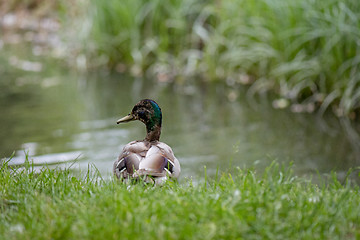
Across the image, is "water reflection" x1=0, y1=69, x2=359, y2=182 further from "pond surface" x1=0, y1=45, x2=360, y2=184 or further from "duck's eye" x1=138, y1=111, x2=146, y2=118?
"duck's eye" x1=138, y1=111, x2=146, y2=118

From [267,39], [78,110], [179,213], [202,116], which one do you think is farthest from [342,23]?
[179,213]

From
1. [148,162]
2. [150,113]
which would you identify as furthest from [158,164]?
[150,113]

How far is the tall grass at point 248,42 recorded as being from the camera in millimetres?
7008

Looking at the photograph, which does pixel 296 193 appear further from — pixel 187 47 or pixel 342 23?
pixel 187 47

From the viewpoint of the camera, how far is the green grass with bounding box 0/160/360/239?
2572 millimetres

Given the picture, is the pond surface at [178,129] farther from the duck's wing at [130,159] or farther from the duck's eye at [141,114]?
the duck's wing at [130,159]

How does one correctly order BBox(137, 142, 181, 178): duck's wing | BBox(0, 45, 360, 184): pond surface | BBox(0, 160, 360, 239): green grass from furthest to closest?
BBox(0, 45, 360, 184): pond surface
BBox(137, 142, 181, 178): duck's wing
BBox(0, 160, 360, 239): green grass

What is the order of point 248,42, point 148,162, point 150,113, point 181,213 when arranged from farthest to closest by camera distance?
point 248,42
point 150,113
point 148,162
point 181,213

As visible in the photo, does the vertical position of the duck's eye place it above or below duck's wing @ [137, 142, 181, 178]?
above

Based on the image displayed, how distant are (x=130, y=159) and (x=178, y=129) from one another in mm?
3450

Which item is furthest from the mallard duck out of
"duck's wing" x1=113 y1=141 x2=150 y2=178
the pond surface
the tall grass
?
the tall grass

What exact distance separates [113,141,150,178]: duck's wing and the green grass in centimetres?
16

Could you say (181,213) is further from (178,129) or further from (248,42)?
(248,42)

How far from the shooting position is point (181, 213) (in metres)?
2.71
